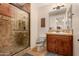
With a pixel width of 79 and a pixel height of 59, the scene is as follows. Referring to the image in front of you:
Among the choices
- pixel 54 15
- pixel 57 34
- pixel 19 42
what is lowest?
pixel 19 42

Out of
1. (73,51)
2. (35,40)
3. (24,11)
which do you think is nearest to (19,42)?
(35,40)

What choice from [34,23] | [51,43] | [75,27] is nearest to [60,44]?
[51,43]

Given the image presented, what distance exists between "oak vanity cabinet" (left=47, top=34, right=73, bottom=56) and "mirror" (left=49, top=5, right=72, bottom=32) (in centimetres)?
11

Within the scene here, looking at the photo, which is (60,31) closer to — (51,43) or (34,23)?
(51,43)

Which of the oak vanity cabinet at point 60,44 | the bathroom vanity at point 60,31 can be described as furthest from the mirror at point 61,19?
the oak vanity cabinet at point 60,44

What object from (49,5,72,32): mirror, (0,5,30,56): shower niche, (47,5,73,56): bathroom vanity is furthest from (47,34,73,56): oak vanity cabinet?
(0,5,30,56): shower niche

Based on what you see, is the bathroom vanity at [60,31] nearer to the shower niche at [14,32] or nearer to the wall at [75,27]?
the wall at [75,27]

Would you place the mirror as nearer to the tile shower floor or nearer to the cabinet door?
the cabinet door

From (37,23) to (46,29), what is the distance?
0.16m

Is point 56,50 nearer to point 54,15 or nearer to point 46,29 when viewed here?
point 46,29

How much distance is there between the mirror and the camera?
1451 millimetres

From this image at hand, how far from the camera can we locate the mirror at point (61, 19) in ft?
4.76

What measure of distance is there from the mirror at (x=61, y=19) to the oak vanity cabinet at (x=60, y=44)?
0.35ft

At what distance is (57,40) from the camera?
1503 mm
